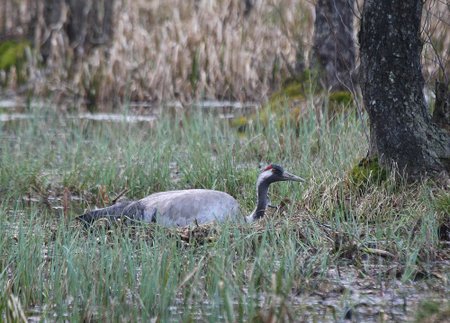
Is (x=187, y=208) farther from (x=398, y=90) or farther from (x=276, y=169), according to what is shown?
(x=398, y=90)

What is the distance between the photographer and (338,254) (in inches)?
248

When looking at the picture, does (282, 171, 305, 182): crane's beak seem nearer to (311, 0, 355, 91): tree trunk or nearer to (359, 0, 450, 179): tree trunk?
(359, 0, 450, 179): tree trunk

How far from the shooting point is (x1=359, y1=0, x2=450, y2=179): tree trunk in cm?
754

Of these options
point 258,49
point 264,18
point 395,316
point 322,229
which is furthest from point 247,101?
point 395,316

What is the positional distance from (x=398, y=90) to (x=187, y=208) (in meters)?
1.79

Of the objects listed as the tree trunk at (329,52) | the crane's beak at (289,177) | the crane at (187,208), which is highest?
the tree trunk at (329,52)

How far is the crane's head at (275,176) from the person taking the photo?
25.8 ft

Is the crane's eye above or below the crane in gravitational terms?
above

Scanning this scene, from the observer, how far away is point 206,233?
688 cm

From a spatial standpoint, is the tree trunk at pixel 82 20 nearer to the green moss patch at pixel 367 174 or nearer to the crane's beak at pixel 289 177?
the crane's beak at pixel 289 177

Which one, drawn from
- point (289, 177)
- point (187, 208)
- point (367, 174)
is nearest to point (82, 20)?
point (289, 177)

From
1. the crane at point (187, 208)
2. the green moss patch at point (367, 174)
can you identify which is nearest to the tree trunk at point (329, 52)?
the green moss patch at point (367, 174)

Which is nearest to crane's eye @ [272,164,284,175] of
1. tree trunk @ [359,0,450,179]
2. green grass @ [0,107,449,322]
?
green grass @ [0,107,449,322]

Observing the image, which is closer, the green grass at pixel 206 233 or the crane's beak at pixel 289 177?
the green grass at pixel 206 233
